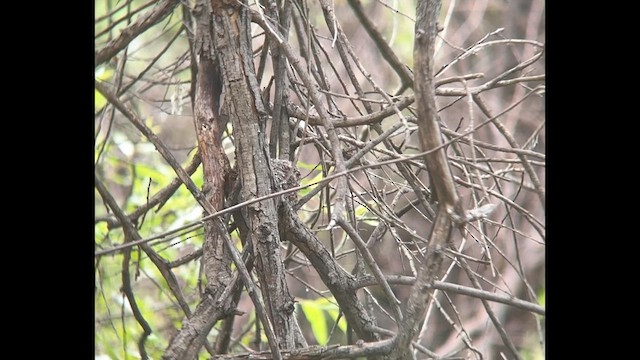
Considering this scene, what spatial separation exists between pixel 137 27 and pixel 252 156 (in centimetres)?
28

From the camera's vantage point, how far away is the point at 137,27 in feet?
3.27

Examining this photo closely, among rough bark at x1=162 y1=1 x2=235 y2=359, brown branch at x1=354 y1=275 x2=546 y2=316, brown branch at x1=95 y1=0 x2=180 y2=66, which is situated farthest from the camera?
brown branch at x1=95 y1=0 x2=180 y2=66

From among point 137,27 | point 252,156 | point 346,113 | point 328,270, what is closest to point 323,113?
point 252,156

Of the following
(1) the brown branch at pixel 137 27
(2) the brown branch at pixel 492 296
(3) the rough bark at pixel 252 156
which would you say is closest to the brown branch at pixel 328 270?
(3) the rough bark at pixel 252 156

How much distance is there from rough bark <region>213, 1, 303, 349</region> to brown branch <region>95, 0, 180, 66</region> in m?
0.11

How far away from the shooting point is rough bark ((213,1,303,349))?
875 millimetres

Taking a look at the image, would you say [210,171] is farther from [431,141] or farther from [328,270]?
[431,141]

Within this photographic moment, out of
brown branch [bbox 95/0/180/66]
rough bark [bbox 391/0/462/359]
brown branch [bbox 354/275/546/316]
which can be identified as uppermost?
brown branch [bbox 95/0/180/66]

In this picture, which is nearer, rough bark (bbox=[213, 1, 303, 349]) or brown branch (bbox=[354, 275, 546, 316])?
brown branch (bbox=[354, 275, 546, 316])

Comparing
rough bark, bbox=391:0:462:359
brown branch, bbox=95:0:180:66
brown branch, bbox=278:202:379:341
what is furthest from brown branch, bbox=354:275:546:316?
brown branch, bbox=95:0:180:66

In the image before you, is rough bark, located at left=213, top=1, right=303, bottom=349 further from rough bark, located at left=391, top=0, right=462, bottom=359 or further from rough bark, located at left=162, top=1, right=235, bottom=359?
rough bark, located at left=391, top=0, right=462, bottom=359

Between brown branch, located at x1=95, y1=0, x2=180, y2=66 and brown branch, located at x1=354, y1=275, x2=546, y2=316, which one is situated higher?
brown branch, located at x1=95, y1=0, x2=180, y2=66
